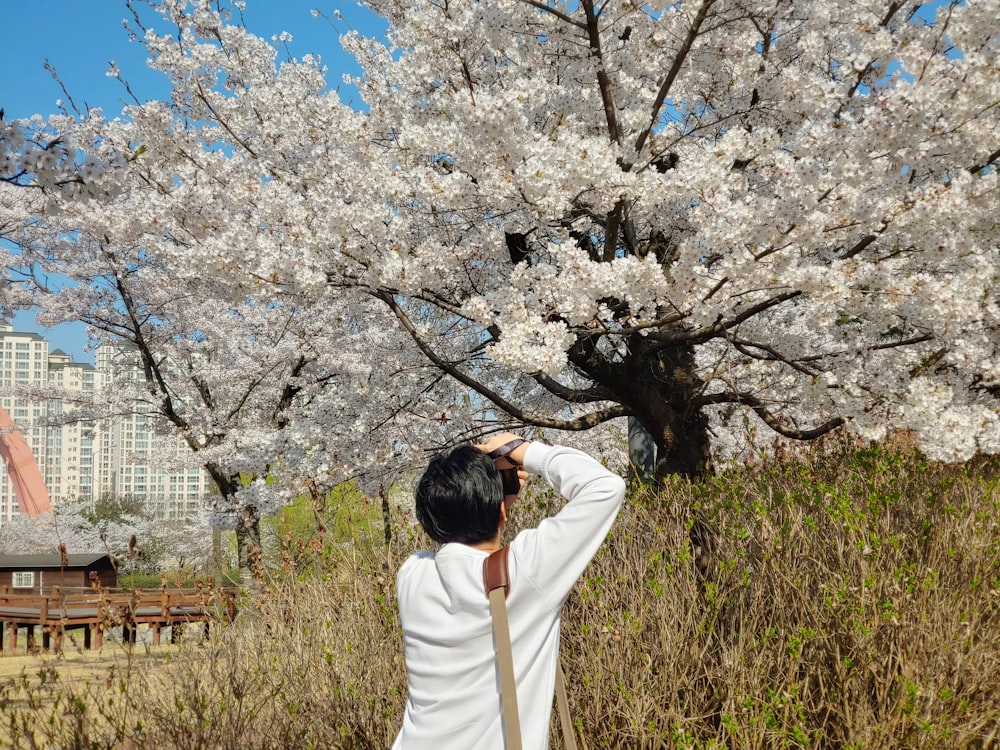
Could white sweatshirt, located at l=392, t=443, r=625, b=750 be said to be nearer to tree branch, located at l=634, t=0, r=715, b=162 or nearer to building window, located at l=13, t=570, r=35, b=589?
tree branch, located at l=634, t=0, r=715, b=162

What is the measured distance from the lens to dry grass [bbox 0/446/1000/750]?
3.09m

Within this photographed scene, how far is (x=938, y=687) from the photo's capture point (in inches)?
124

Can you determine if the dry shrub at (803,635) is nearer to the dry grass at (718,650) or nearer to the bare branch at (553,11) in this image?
the dry grass at (718,650)

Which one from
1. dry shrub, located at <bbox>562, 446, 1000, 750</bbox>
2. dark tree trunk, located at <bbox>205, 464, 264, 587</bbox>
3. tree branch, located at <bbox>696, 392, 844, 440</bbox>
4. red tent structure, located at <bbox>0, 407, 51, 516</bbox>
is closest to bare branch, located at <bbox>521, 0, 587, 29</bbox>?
tree branch, located at <bbox>696, 392, 844, 440</bbox>

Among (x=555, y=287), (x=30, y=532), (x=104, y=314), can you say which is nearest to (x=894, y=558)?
(x=555, y=287)

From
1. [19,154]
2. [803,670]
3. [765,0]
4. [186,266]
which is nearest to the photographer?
[803,670]

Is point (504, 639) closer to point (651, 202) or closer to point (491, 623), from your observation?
point (491, 623)

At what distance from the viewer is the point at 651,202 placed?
18.5 feet

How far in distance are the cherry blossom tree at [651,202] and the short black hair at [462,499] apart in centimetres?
349

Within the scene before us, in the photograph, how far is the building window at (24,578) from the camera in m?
24.5

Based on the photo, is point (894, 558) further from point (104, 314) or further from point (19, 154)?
point (104, 314)

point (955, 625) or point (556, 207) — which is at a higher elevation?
point (556, 207)

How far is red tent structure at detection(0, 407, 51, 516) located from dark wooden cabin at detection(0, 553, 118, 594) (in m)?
3.54

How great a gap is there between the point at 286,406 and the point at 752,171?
9.13 metres
